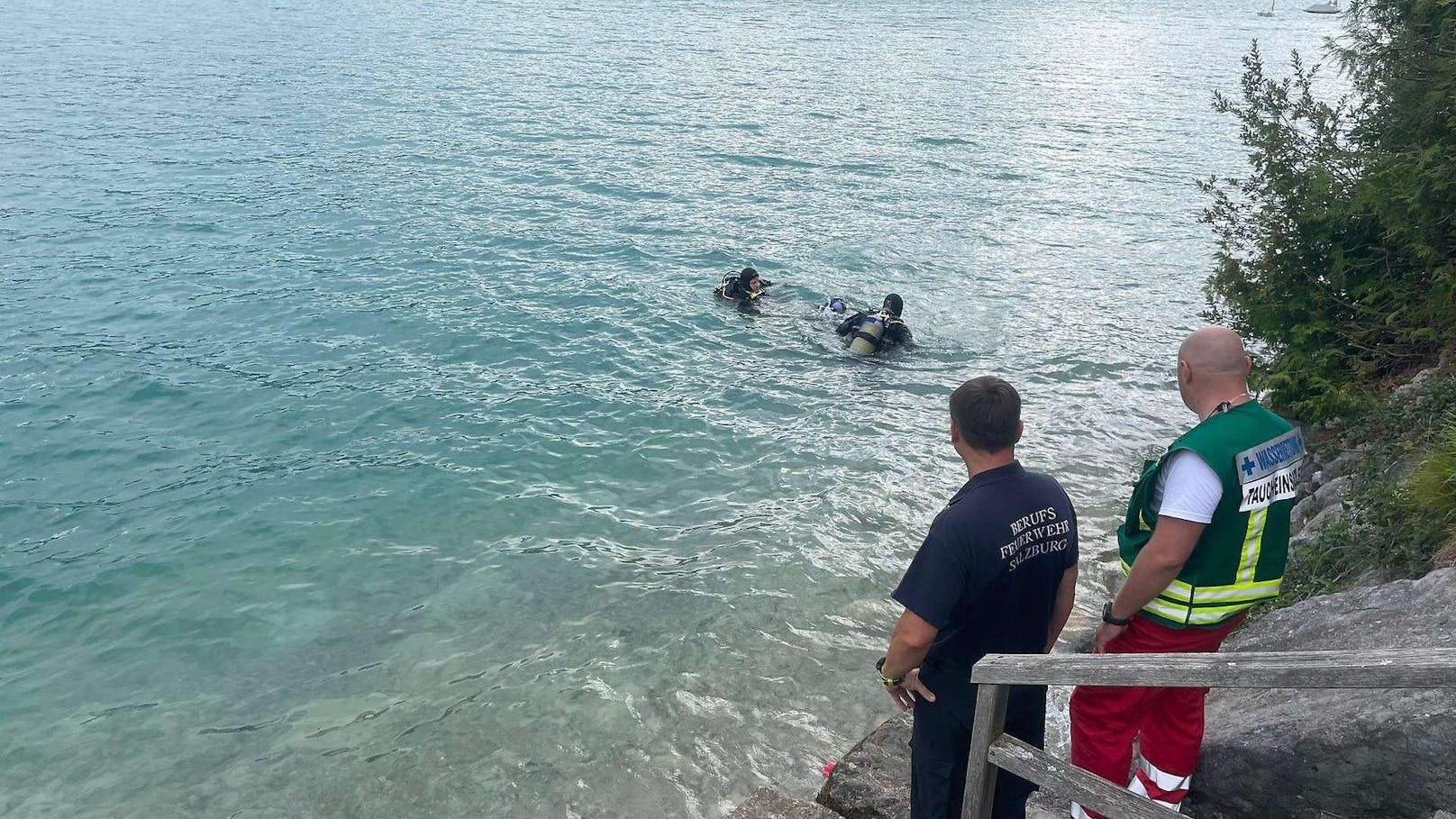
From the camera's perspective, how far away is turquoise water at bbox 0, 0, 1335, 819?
24.1 ft

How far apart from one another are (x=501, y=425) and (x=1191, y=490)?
9873mm

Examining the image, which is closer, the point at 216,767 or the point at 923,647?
the point at 923,647

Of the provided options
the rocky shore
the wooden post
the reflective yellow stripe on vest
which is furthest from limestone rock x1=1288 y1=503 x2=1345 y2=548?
the wooden post

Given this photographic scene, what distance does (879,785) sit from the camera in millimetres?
5203

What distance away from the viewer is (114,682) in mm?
8078

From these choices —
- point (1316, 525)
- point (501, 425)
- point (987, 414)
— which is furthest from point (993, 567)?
point (501, 425)

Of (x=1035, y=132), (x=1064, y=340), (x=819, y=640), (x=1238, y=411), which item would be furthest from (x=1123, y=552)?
(x=1035, y=132)

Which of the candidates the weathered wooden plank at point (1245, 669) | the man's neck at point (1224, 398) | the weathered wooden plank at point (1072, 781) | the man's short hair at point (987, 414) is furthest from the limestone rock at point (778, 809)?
the man's neck at point (1224, 398)

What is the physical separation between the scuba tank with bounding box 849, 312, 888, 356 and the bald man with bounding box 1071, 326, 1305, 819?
9.91 metres

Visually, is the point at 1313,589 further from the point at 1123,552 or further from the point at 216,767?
the point at 216,767

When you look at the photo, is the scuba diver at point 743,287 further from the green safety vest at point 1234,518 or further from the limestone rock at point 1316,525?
the green safety vest at point 1234,518

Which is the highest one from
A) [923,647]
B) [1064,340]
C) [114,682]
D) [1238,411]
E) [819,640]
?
[1238,411]

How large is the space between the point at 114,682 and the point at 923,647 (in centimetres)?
739

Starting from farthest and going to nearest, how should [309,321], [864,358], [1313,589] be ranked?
[309,321] → [864,358] → [1313,589]
